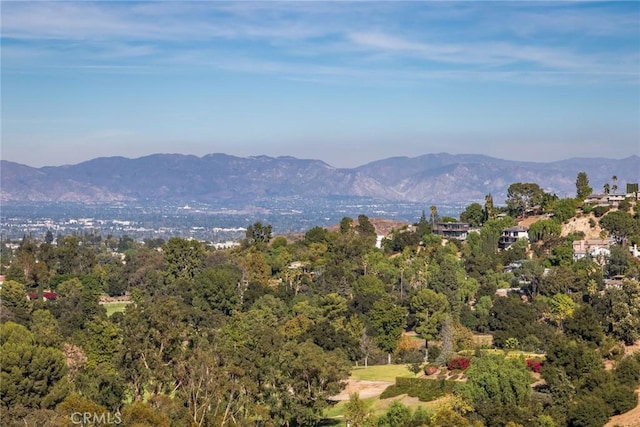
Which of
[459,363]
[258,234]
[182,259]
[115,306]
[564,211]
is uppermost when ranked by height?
[564,211]

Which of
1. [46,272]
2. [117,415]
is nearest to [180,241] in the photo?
[46,272]

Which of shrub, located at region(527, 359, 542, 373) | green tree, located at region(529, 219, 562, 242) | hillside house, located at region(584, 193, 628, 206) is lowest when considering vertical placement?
shrub, located at region(527, 359, 542, 373)

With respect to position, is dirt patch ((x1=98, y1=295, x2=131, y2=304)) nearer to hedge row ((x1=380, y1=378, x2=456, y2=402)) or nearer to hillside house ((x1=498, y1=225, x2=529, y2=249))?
hillside house ((x1=498, y1=225, x2=529, y2=249))

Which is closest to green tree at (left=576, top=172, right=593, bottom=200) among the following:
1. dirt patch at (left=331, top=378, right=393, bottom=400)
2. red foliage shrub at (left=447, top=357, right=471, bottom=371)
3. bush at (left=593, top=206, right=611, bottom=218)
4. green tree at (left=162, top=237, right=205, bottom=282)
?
bush at (left=593, top=206, right=611, bottom=218)

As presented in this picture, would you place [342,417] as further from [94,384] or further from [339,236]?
[339,236]

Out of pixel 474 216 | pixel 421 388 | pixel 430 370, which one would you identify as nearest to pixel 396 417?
pixel 421 388

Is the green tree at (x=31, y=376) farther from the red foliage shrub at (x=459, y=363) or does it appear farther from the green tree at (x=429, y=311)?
the green tree at (x=429, y=311)

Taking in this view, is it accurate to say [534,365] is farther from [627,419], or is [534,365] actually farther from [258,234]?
[258,234]
